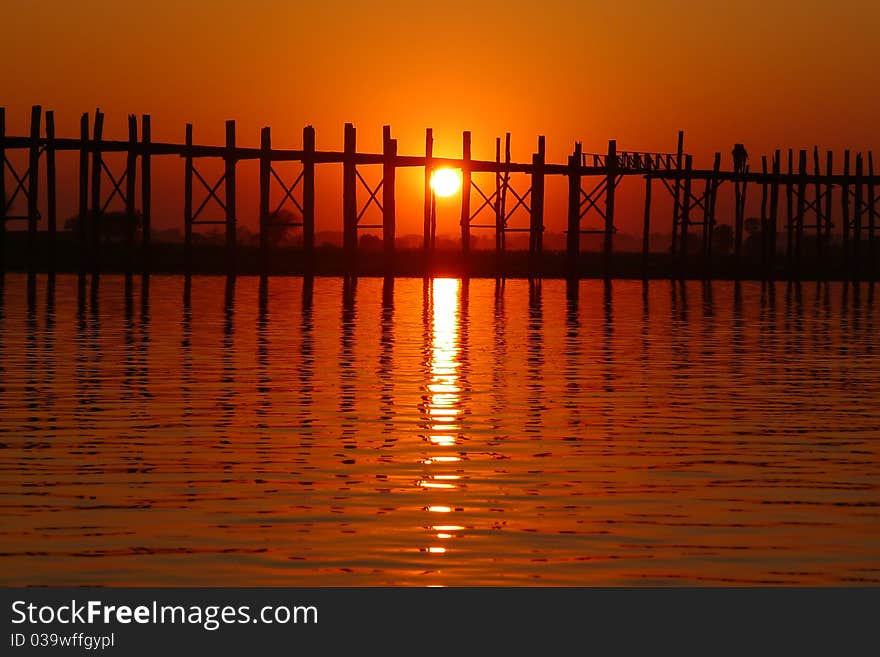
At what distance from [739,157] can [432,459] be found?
5721 cm

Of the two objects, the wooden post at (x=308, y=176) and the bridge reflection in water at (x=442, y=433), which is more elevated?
the wooden post at (x=308, y=176)

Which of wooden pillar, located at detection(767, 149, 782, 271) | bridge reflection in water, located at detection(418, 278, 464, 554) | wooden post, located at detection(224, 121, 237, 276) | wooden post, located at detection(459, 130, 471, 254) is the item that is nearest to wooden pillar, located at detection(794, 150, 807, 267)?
wooden pillar, located at detection(767, 149, 782, 271)

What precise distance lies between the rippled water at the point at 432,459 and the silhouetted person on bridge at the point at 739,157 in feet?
133

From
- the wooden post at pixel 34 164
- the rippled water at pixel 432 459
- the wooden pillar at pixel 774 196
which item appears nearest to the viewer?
the rippled water at pixel 432 459

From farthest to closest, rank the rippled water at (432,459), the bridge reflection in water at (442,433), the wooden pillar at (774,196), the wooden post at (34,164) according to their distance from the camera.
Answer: the wooden pillar at (774,196) → the wooden post at (34,164) → the bridge reflection in water at (442,433) → the rippled water at (432,459)

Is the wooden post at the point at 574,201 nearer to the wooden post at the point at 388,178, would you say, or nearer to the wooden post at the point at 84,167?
the wooden post at the point at 388,178

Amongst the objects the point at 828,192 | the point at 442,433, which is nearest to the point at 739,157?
the point at 828,192

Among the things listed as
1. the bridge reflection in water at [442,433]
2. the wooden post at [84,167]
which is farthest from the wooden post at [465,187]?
the bridge reflection in water at [442,433]

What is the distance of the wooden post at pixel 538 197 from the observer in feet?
184

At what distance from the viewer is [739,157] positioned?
6756 cm

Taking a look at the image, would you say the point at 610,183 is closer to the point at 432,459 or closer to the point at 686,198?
the point at 686,198

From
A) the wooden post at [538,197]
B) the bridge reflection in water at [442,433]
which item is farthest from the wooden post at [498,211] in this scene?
the bridge reflection in water at [442,433]

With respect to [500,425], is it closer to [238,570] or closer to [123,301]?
[238,570]

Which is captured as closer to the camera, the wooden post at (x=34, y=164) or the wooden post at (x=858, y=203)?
the wooden post at (x=34, y=164)
